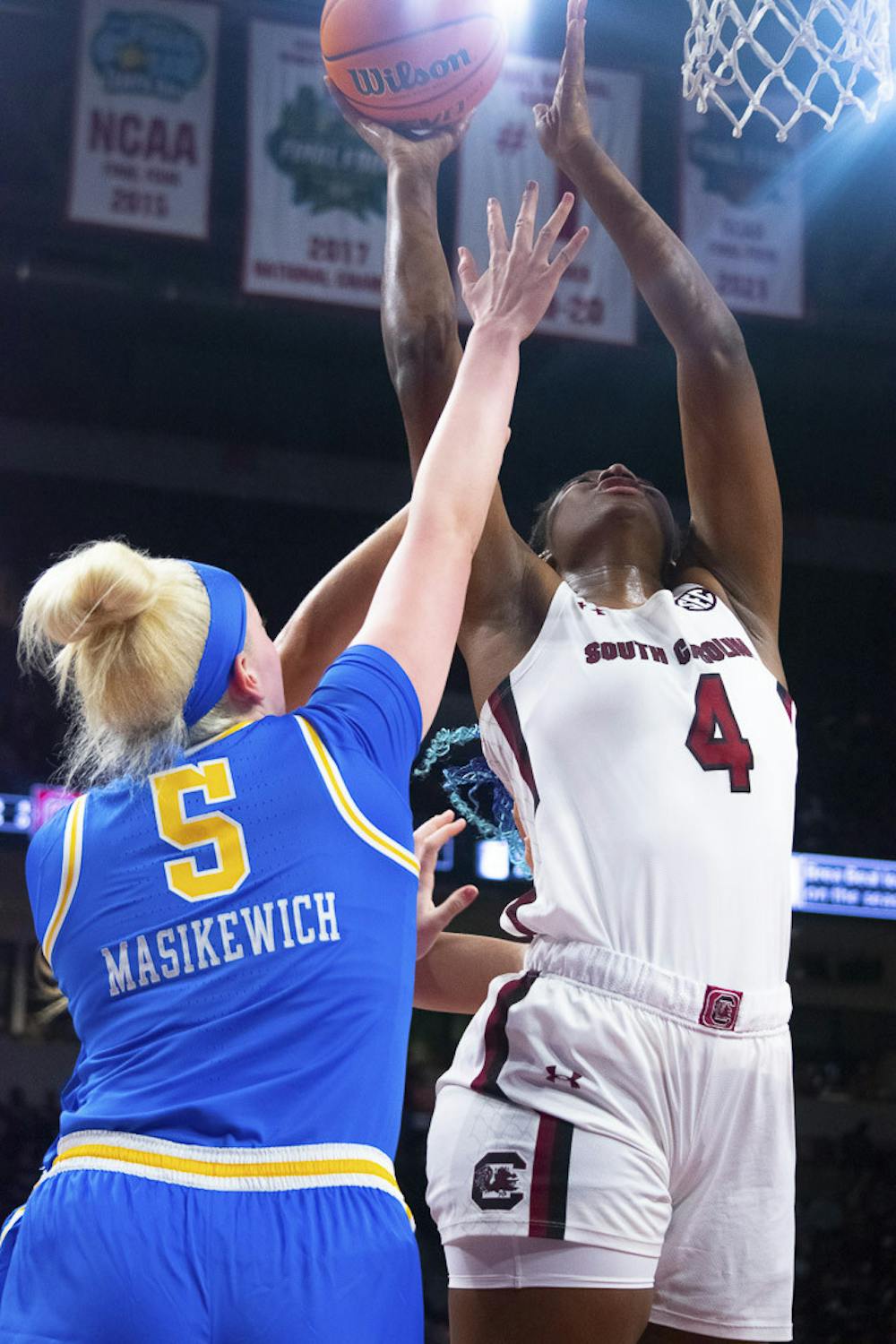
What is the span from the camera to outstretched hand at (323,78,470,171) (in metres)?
3.12

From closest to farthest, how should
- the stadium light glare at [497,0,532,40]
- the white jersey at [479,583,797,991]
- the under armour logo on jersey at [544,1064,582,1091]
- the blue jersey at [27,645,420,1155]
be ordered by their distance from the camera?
the blue jersey at [27,645,420,1155] → the under armour logo on jersey at [544,1064,582,1091] → the white jersey at [479,583,797,991] → the stadium light glare at [497,0,532,40]

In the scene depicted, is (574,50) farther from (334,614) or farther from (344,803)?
(344,803)

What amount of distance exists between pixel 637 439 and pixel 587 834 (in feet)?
39.9

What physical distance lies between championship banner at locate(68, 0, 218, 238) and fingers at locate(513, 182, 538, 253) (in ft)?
24.9

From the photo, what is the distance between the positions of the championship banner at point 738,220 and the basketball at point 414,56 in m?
6.85

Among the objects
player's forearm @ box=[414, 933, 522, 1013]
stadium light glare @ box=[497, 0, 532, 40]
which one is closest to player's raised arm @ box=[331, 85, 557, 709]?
player's forearm @ box=[414, 933, 522, 1013]

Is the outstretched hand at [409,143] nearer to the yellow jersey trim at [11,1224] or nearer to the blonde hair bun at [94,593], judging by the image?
the blonde hair bun at [94,593]

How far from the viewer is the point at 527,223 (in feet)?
8.13

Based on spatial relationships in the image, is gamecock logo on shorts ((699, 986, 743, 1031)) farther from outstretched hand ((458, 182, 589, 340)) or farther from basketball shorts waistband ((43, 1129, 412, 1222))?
outstretched hand ((458, 182, 589, 340))

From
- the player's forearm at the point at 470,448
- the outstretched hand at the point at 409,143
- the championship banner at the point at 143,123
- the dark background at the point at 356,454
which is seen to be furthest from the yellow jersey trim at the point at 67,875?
the dark background at the point at 356,454

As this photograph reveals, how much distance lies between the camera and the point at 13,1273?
5.40ft

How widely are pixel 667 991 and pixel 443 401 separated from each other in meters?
1.23

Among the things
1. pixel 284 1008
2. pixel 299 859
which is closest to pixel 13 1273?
pixel 284 1008

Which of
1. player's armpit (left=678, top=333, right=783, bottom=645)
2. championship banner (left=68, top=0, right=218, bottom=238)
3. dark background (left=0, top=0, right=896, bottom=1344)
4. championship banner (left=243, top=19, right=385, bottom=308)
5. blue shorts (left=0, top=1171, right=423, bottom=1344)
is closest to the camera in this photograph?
blue shorts (left=0, top=1171, right=423, bottom=1344)
